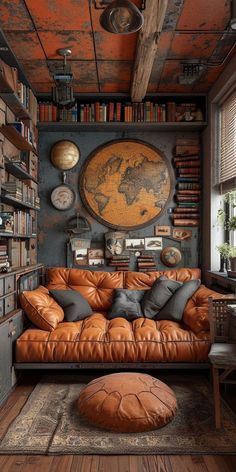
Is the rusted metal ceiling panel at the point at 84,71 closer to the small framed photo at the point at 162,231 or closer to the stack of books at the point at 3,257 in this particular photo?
the small framed photo at the point at 162,231

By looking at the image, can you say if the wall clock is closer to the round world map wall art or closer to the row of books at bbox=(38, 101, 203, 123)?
the round world map wall art

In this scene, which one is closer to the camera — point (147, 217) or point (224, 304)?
point (224, 304)

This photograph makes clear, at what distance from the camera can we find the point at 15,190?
11.4ft

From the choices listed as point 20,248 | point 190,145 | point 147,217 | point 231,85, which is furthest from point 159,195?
point 20,248

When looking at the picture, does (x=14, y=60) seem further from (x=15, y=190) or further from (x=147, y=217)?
(x=147, y=217)

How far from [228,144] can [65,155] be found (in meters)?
1.87

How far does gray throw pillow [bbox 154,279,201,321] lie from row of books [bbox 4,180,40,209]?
1729mm

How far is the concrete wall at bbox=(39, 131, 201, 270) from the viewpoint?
471cm

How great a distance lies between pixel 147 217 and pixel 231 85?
1.69m

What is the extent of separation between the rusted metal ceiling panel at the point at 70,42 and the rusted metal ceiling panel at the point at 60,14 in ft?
0.24

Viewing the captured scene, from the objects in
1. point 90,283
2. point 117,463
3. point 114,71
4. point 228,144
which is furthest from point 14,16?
point 117,463

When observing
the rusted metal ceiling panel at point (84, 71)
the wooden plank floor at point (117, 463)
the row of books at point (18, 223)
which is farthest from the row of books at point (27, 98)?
the wooden plank floor at point (117, 463)

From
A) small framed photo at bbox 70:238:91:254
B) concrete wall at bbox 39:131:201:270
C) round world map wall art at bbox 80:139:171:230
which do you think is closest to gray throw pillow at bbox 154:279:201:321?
concrete wall at bbox 39:131:201:270

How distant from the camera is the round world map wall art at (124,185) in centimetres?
469
